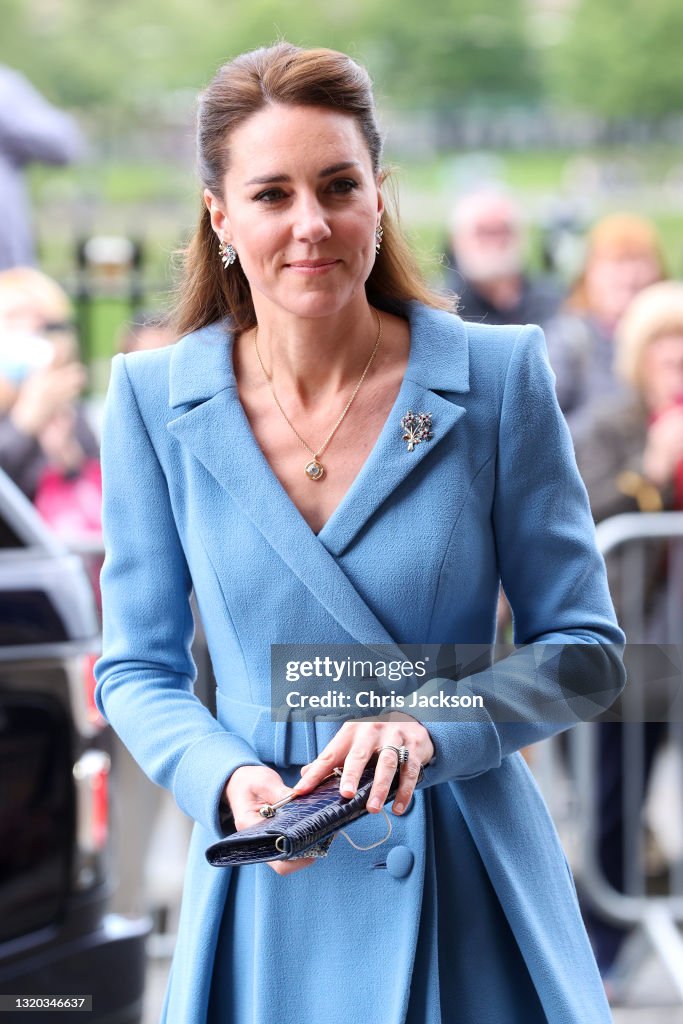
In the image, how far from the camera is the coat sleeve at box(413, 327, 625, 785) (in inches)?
70.1

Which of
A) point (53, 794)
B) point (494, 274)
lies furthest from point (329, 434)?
point (494, 274)

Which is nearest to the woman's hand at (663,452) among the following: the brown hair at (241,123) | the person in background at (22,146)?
the brown hair at (241,123)

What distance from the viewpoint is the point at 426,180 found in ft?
28.6

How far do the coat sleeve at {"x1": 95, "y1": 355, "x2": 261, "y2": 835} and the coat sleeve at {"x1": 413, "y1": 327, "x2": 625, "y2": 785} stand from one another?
329 millimetres

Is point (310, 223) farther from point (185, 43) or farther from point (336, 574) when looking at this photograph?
point (185, 43)

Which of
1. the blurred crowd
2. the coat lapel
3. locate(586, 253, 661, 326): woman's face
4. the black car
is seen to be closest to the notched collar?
the coat lapel

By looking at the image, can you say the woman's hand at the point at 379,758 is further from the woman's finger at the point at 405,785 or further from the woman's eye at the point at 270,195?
the woman's eye at the point at 270,195

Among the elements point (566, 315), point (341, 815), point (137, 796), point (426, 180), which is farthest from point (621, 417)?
point (426, 180)

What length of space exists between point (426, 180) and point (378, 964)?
7.37m

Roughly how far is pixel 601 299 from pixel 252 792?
4.06 meters

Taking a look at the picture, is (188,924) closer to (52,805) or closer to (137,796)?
(52,805)

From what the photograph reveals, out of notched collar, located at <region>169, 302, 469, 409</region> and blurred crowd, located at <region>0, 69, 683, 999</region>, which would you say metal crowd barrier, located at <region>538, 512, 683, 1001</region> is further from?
notched collar, located at <region>169, 302, 469, 409</region>

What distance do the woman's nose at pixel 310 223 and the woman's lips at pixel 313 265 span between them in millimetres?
25

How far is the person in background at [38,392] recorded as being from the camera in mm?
4418
